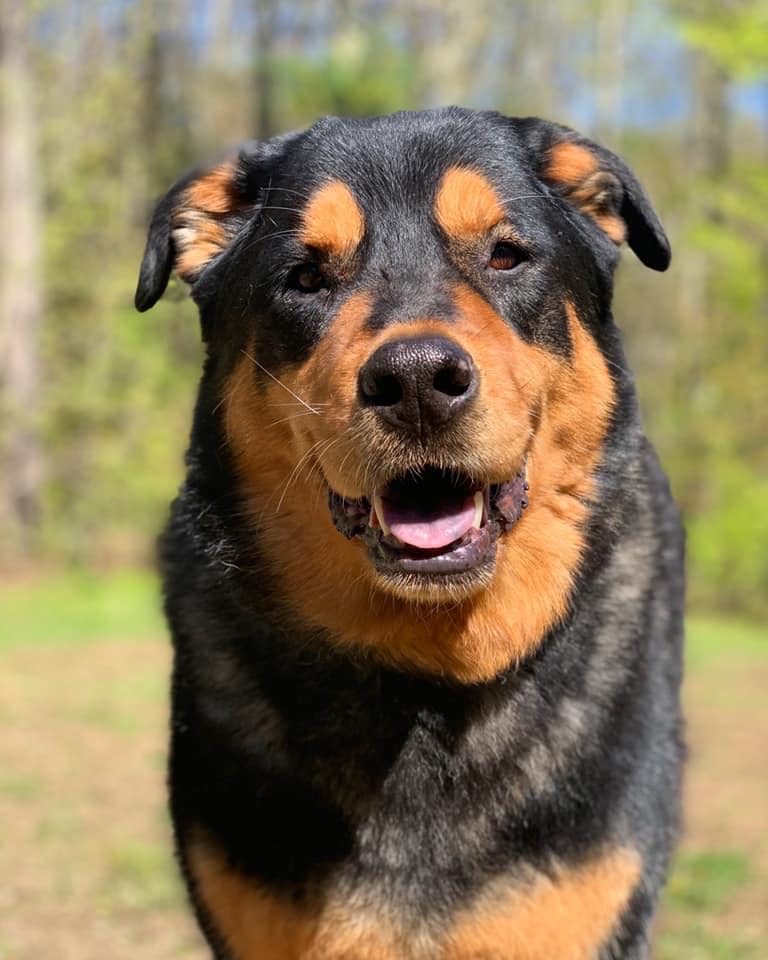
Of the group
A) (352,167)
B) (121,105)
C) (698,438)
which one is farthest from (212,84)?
(352,167)

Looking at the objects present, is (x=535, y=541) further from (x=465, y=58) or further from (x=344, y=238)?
(x=465, y=58)

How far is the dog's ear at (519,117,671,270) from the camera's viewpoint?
12.8 ft

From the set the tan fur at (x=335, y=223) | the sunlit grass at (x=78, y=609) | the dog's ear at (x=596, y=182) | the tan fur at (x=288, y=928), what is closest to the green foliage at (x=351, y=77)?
the sunlit grass at (x=78, y=609)

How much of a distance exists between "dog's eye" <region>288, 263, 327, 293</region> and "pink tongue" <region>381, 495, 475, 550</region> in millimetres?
705

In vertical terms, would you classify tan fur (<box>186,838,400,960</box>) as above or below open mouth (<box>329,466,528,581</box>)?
below

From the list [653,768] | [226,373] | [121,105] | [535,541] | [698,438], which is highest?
[226,373]

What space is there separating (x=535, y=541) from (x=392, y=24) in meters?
26.4

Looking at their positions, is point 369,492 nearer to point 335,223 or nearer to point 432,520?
point 432,520

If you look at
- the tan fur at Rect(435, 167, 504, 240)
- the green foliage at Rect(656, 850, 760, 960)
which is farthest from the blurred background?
the tan fur at Rect(435, 167, 504, 240)

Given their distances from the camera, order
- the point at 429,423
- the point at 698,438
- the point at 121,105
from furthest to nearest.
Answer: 1. the point at 121,105
2. the point at 698,438
3. the point at 429,423

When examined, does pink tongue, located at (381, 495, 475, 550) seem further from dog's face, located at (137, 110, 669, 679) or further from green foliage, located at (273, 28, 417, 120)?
green foliage, located at (273, 28, 417, 120)

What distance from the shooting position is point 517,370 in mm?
3301

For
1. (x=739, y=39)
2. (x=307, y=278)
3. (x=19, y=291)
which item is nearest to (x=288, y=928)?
(x=307, y=278)

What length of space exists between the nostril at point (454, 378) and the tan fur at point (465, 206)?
2.08 ft
